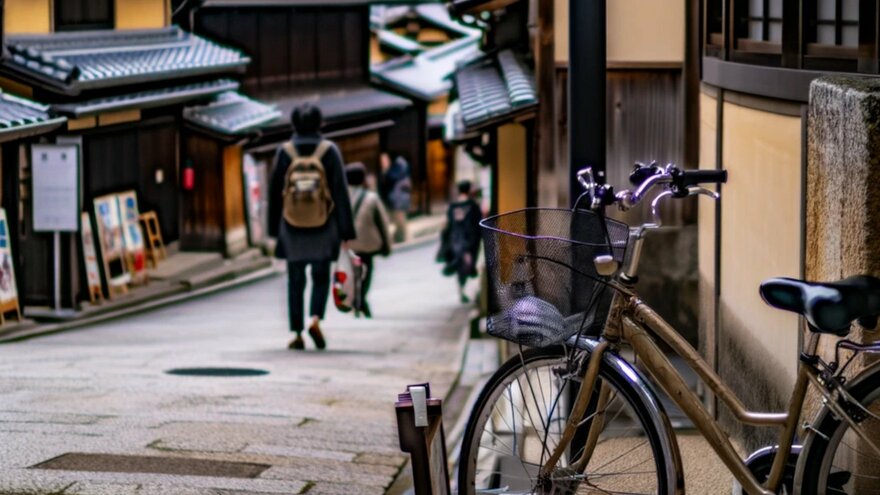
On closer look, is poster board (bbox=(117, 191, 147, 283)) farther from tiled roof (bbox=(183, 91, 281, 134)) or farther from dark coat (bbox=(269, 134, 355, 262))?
dark coat (bbox=(269, 134, 355, 262))

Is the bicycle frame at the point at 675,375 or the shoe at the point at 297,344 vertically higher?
the bicycle frame at the point at 675,375

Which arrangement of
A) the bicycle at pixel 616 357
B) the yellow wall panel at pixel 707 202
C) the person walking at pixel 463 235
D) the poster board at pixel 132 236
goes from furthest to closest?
the person walking at pixel 463 235 < the poster board at pixel 132 236 < the yellow wall panel at pixel 707 202 < the bicycle at pixel 616 357

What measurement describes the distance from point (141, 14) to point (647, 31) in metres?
17.0

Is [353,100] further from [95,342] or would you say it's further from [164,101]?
[95,342]

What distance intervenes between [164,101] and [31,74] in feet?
14.4

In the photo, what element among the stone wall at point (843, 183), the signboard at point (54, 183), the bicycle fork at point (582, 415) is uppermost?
the stone wall at point (843, 183)

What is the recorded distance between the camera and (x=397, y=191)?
38.6 meters

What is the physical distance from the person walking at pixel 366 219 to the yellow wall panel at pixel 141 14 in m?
8.14

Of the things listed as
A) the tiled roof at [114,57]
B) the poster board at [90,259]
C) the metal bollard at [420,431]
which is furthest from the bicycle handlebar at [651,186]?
the poster board at [90,259]

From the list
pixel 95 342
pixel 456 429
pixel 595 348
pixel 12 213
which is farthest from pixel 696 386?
pixel 12 213

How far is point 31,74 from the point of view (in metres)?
21.1

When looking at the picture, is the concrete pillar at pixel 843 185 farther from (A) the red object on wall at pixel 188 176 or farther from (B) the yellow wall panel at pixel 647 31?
(A) the red object on wall at pixel 188 176

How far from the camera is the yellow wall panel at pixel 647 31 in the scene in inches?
460

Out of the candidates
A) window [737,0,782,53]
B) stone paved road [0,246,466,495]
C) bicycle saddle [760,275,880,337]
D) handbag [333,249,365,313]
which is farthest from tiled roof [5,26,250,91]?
bicycle saddle [760,275,880,337]
